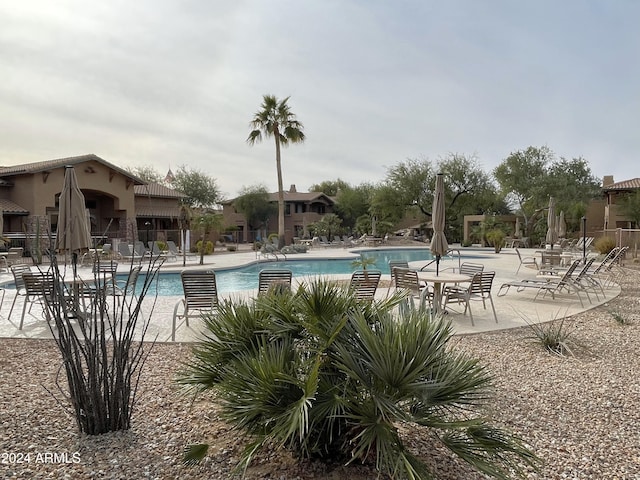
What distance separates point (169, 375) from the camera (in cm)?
447

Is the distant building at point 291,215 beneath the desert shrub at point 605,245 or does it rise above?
above

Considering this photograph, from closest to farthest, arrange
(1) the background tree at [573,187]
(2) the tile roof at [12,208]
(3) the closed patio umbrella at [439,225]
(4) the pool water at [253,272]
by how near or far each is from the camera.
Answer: (3) the closed patio umbrella at [439,225]
(4) the pool water at [253,272]
(2) the tile roof at [12,208]
(1) the background tree at [573,187]

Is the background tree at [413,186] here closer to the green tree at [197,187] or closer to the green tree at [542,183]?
the green tree at [542,183]

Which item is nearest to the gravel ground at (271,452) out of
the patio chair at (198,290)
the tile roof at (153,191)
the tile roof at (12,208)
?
the patio chair at (198,290)

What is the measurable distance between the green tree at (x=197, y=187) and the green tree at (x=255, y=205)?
307 cm

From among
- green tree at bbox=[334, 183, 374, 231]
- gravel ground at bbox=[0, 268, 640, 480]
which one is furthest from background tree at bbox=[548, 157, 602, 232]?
gravel ground at bbox=[0, 268, 640, 480]

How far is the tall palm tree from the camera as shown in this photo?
2848 cm

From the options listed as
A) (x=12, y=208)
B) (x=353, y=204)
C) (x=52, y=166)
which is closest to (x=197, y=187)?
(x=353, y=204)

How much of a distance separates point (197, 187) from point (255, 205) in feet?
22.1

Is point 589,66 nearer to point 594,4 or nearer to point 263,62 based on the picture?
point 594,4

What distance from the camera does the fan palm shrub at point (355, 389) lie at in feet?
7.54

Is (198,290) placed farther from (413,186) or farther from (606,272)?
(413,186)

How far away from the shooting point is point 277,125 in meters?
28.7

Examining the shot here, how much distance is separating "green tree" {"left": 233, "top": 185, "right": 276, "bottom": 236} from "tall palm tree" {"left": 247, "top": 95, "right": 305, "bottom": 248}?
13865 millimetres
